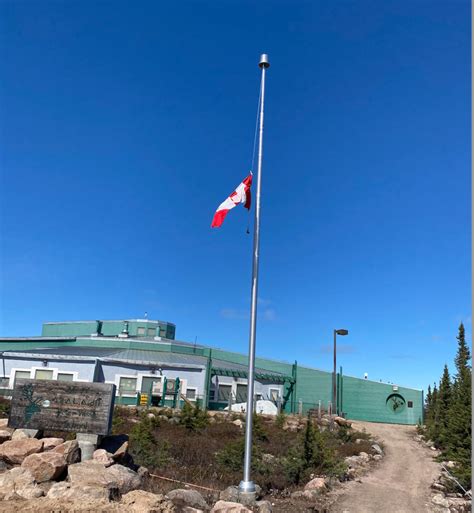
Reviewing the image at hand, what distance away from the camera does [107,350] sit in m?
41.3

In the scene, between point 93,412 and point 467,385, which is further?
point 467,385

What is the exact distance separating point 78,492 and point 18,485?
1189 millimetres

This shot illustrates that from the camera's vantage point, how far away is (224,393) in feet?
131

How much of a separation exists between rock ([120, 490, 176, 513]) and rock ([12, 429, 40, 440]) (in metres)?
3.84

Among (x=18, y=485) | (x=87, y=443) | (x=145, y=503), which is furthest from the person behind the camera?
(x=87, y=443)

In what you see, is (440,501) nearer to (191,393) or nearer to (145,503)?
(145,503)

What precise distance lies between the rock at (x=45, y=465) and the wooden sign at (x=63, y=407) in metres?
1.65

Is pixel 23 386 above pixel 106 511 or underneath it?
above

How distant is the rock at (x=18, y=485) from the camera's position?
26.8ft

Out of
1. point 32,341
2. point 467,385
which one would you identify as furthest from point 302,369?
point 32,341

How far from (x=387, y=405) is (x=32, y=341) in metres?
37.2

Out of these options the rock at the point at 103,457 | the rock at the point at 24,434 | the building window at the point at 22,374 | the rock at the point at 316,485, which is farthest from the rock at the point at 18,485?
the building window at the point at 22,374

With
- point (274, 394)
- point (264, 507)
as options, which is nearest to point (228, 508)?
point (264, 507)

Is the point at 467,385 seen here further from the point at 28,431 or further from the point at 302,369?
the point at 302,369
